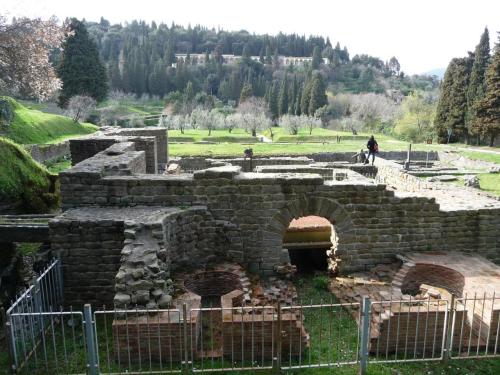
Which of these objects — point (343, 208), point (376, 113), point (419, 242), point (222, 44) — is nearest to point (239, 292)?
point (343, 208)

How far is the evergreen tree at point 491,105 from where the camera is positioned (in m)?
38.7

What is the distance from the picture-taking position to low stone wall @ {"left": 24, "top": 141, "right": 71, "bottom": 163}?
20.4 m

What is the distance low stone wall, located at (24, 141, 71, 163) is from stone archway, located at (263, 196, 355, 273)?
14.7 m

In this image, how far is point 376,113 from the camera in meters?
76.2

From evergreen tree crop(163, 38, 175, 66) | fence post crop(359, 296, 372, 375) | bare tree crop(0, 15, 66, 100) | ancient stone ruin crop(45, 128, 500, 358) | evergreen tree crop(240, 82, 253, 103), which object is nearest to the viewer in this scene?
fence post crop(359, 296, 372, 375)

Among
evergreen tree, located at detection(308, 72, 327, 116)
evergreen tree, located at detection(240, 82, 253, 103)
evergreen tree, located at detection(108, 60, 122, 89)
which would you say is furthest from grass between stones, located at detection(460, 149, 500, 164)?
evergreen tree, located at detection(108, 60, 122, 89)

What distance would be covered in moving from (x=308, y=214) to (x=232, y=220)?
1.77 m

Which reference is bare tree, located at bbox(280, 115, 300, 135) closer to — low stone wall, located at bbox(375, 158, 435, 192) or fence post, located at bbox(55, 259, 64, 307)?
low stone wall, located at bbox(375, 158, 435, 192)

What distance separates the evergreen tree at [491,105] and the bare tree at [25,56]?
3762 centimetres

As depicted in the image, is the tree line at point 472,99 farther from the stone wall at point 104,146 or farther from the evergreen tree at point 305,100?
the stone wall at point 104,146

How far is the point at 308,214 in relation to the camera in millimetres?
9938

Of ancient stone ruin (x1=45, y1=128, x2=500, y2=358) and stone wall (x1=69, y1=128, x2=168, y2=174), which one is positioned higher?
stone wall (x1=69, y1=128, x2=168, y2=174)

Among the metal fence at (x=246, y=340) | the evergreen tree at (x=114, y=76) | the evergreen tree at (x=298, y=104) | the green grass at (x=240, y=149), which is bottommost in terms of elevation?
the metal fence at (x=246, y=340)

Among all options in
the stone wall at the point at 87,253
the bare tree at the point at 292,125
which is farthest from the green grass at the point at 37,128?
the bare tree at the point at 292,125
